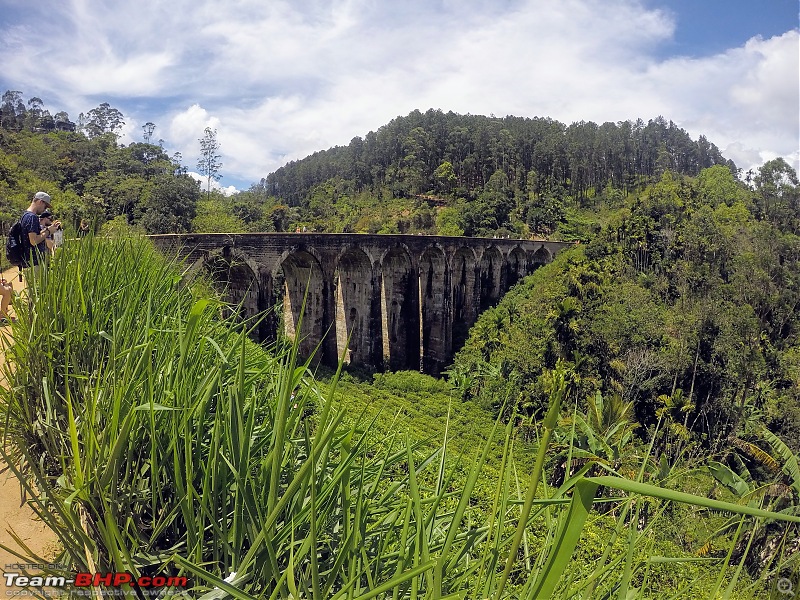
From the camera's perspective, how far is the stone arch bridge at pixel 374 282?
45.8ft

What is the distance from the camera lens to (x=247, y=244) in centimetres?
1362

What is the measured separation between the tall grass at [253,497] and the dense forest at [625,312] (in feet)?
0.73

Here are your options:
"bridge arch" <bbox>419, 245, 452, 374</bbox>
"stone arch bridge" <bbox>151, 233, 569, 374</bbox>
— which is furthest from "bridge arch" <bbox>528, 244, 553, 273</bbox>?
"bridge arch" <bbox>419, 245, 452, 374</bbox>

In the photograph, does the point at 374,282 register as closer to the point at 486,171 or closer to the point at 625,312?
the point at 625,312

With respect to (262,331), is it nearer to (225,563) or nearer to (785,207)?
(225,563)

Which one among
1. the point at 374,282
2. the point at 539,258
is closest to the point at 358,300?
the point at 374,282

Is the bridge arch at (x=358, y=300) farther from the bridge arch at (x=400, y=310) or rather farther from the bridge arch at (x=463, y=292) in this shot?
the bridge arch at (x=463, y=292)

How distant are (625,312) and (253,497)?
1735cm

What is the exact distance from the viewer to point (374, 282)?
65.3 feet

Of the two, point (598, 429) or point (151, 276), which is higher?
point (151, 276)

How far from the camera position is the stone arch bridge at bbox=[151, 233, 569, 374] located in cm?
1396

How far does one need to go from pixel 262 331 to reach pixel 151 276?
38.0 feet

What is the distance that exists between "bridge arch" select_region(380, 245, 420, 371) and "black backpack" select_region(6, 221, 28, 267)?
18.1 m

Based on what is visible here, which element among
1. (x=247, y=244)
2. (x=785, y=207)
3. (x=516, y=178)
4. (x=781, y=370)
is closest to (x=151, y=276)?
(x=247, y=244)
